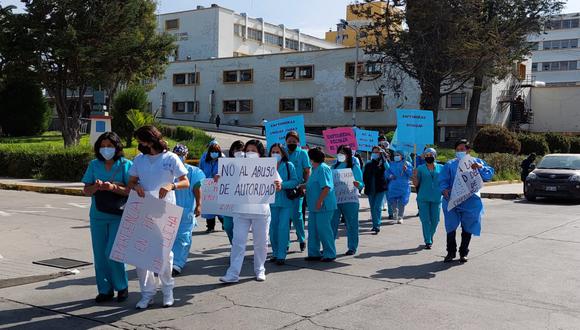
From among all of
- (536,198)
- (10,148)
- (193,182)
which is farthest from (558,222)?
(10,148)

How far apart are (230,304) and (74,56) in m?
27.2

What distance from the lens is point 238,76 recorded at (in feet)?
199

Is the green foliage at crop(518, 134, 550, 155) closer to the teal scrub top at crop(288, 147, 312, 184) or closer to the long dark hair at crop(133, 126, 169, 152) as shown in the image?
the teal scrub top at crop(288, 147, 312, 184)

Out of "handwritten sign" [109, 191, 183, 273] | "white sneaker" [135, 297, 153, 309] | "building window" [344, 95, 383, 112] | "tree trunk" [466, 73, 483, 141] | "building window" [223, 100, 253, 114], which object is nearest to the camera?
"handwritten sign" [109, 191, 183, 273]

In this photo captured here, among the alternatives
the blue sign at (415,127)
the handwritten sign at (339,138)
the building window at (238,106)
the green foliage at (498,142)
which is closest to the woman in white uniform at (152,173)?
the handwritten sign at (339,138)

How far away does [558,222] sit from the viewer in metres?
14.4

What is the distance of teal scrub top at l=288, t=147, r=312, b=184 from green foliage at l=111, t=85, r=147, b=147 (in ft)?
86.5

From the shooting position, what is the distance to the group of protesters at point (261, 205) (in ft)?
20.9

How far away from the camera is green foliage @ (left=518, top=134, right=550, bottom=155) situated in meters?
37.6

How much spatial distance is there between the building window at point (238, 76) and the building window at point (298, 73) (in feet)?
11.8

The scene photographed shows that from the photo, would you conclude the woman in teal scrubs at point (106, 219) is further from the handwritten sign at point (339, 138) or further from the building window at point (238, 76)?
the building window at point (238, 76)

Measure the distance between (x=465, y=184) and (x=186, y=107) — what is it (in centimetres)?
5776

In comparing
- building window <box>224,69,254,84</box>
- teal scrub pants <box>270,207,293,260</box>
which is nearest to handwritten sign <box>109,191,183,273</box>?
teal scrub pants <box>270,207,293,260</box>

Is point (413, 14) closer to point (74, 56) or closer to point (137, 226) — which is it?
point (74, 56)
